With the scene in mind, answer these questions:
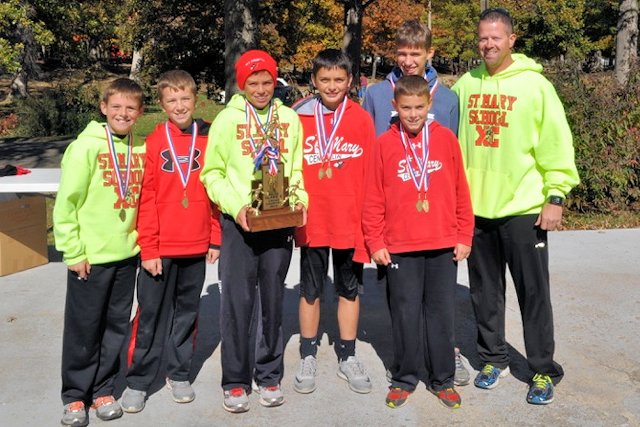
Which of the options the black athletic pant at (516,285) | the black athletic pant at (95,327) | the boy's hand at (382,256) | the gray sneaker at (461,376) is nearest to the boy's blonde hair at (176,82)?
the black athletic pant at (95,327)

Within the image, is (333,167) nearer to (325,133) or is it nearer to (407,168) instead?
(325,133)

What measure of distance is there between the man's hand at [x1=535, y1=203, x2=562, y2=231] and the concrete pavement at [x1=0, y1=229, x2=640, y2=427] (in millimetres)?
1021

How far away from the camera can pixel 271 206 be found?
12.7 feet

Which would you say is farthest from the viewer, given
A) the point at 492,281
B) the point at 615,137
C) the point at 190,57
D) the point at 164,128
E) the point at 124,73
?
the point at 124,73

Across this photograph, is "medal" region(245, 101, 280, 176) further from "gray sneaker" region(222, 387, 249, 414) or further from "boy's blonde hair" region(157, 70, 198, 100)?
"gray sneaker" region(222, 387, 249, 414)

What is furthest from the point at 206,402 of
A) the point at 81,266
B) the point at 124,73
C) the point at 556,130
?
the point at 124,73

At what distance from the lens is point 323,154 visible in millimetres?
4258

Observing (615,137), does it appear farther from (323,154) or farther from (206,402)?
(206,402)

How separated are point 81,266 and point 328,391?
1.62 meters

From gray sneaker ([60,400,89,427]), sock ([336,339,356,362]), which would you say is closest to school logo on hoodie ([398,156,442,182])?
sock ([336,339,356,362])

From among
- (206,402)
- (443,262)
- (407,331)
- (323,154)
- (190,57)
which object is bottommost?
(206,402)

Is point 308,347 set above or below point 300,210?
below

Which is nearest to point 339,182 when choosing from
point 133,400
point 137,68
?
point 133,400

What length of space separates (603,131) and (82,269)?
24.4 feet
